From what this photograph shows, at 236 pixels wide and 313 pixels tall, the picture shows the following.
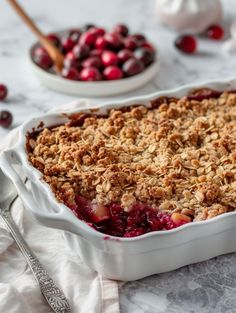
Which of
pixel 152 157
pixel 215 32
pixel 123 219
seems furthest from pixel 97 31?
pixel 123 219

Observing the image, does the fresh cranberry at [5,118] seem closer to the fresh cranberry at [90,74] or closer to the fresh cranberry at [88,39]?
the fresh cranberry at [90,74]

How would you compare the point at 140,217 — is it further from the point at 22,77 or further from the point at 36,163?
the point at 22,77

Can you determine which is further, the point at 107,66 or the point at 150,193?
the point at 107,66

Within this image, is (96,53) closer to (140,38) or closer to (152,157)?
(140,38)

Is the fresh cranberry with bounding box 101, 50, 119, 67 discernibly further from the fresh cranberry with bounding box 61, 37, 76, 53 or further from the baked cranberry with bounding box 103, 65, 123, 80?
the fresh cranberry with bounding box 61, 37, 76, 53

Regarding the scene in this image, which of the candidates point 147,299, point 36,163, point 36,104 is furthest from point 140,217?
point 36,104

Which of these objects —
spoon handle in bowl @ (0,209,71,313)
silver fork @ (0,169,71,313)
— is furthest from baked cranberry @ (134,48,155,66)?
spoon handle in bowl @ (0,209,71,313)
